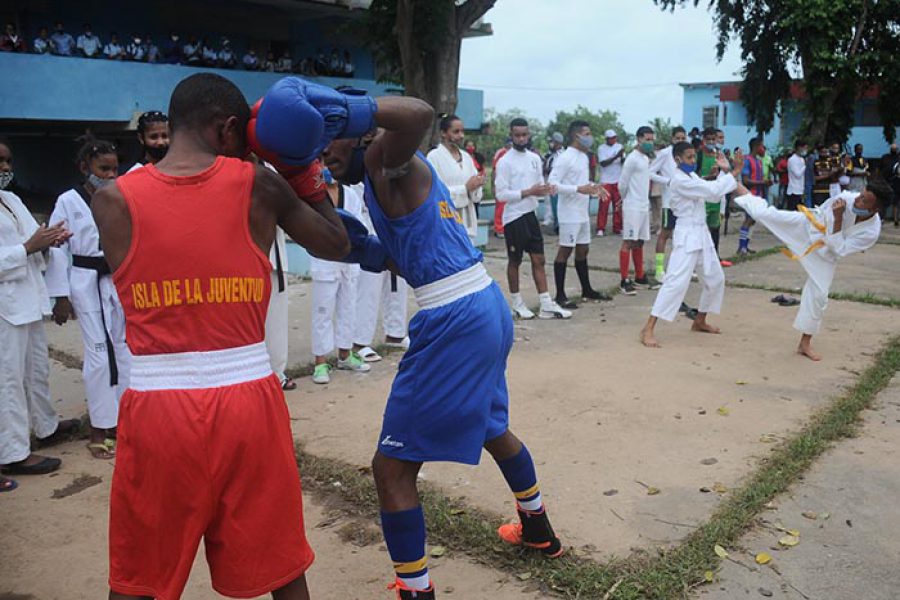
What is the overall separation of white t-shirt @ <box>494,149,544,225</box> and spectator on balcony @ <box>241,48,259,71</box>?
10780mm

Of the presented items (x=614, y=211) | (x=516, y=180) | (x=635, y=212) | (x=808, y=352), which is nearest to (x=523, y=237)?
(x=516, y=180)

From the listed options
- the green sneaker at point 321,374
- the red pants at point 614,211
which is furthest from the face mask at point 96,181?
the red pants at point 614,211

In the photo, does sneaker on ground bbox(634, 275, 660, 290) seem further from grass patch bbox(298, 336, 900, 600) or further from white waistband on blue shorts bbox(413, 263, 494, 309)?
white waistband on blue shorts bbox(413, 263, 494, 309)

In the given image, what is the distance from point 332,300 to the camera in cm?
606

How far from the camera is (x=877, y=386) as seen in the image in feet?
18.4

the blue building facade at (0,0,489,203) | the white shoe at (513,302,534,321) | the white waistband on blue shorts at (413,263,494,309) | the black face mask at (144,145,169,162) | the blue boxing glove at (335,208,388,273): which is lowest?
the white shoe at (513,302,534,321)

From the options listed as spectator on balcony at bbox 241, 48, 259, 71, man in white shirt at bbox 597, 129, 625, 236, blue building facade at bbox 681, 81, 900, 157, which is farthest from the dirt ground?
blue building facade at bbox 681, 81, 900, 157

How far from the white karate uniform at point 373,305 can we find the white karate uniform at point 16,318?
2.53 m

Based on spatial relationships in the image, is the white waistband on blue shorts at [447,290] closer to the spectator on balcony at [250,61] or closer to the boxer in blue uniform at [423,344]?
the boxer in blue uniform at [423,344]

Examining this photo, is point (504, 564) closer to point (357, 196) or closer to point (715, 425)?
point (715, 425)

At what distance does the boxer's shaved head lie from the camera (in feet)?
6.93

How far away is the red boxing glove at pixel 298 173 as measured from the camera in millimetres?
2131

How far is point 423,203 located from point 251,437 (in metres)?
1.08

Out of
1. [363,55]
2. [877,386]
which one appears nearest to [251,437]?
[877,386]
